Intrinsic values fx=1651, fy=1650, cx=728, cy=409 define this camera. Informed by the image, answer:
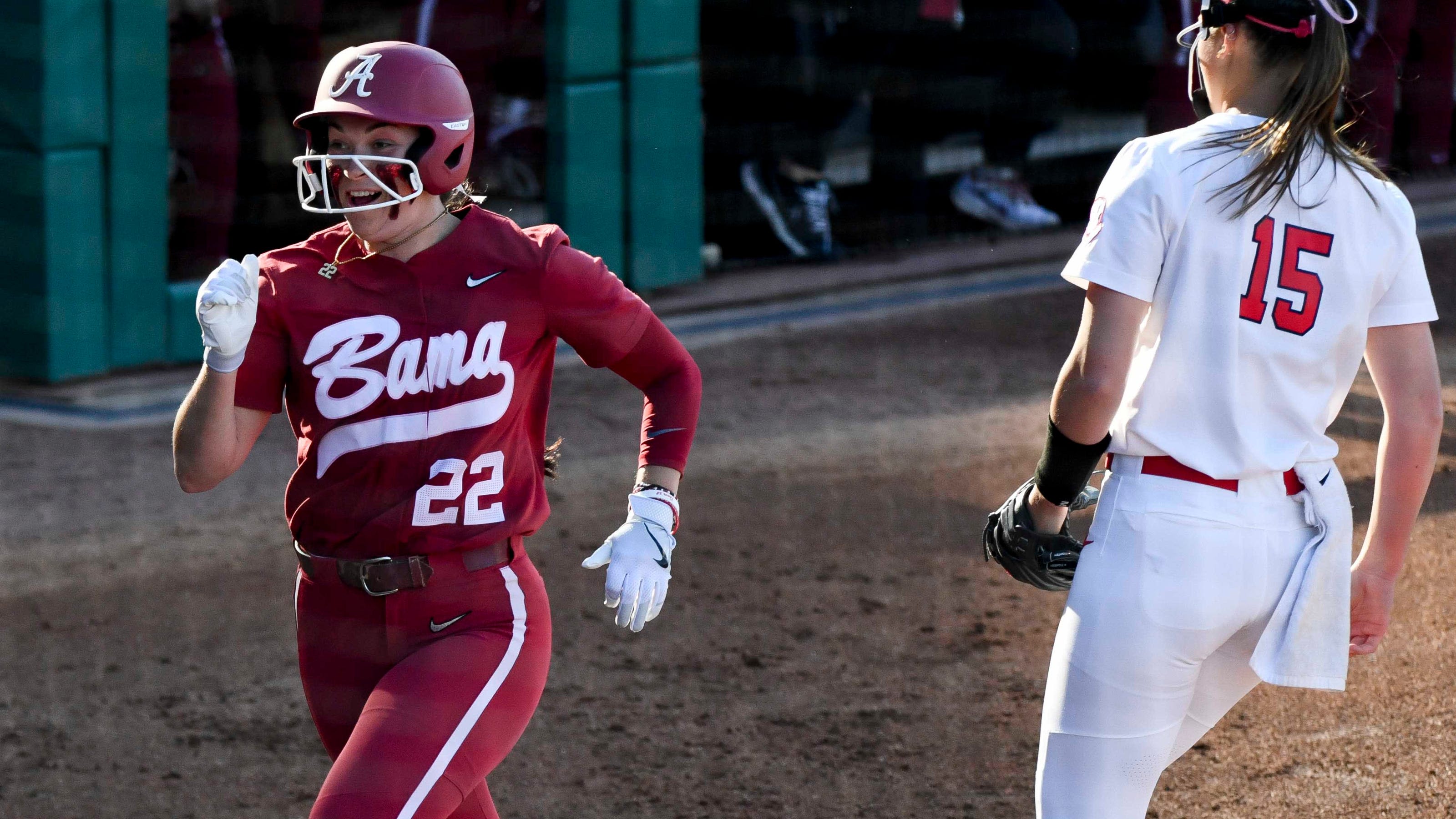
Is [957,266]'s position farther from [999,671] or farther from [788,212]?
[999,671]

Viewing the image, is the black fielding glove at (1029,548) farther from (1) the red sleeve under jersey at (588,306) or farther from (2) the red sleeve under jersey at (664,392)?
(1) the red sleeve under jersey at (588,306)

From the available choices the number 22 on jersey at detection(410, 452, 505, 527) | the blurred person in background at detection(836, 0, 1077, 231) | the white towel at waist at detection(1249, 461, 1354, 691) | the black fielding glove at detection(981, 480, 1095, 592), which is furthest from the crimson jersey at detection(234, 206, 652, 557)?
the blurred person in background at detection(836, 0, 1077, 231)

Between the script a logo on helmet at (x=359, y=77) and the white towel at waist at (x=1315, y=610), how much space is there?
53.7 inches

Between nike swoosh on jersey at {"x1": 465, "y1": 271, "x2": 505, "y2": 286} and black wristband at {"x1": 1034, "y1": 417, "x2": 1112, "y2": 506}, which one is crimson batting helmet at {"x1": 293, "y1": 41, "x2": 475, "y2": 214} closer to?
nike swoosh on jersey at {"x1": 465, "y1": 271, "x2": 505, "y2": 286}

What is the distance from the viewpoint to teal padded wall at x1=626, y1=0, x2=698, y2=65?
7.30 metres

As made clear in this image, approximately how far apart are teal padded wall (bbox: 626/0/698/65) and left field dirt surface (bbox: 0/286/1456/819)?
2.03m

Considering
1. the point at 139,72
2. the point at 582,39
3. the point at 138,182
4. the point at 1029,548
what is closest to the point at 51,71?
the point at 139,72

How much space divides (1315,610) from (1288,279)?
413mm

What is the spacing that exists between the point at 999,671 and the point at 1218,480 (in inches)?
78.1

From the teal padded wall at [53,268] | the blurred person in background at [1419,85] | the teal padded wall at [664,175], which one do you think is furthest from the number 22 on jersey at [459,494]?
the blurred person in background at [1419,85]

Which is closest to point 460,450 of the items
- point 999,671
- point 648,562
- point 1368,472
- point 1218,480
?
point 648,562

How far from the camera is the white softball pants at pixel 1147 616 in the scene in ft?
6.59

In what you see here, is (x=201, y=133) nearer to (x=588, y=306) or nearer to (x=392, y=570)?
(x=588, y=306)

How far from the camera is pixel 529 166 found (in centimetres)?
859
